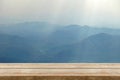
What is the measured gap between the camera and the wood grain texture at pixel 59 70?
7.20 ft

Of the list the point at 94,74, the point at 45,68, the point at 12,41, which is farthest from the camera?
the point at 12,41

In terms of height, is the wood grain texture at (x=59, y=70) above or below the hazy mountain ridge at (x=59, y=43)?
above

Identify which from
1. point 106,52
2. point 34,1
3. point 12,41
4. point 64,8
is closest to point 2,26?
point 12,41

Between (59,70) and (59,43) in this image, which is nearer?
(59,70)

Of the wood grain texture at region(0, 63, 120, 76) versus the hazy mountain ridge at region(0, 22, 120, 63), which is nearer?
the wood grain texture at region(0, 63, 120, 76)

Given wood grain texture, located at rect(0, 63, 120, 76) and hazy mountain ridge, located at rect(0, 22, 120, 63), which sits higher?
wood grain texture, located at rect(0, 63, 120, 76)

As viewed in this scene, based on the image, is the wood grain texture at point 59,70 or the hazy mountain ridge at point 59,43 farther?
the hazy mountain ridge at point 59,43

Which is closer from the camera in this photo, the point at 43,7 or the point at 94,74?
the point at 94,74

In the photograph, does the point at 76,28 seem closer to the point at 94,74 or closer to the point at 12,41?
the point at 12,41

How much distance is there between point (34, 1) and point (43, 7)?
0.19 meters

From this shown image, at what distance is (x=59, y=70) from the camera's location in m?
2.33

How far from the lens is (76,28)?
3721mm

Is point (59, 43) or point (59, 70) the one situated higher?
point (59, 70)

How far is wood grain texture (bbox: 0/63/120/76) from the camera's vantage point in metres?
2.20
